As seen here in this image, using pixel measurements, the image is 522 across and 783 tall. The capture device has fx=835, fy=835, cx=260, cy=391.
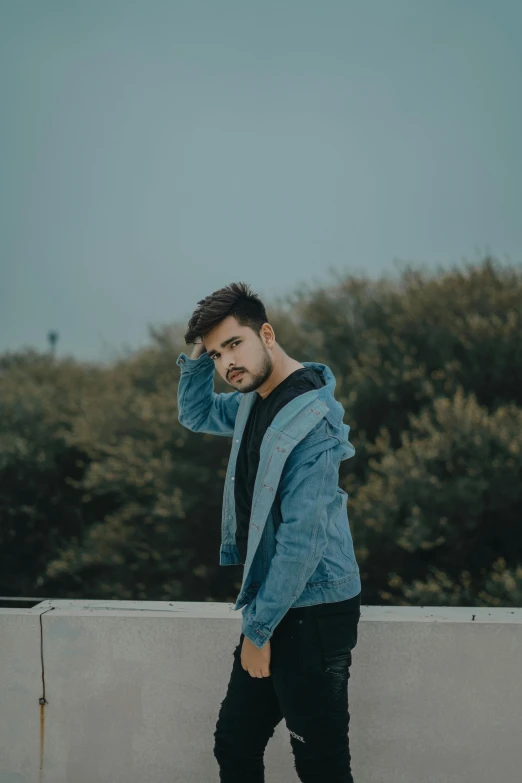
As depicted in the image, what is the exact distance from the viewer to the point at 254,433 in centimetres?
202

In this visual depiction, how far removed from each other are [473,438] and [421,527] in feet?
3.13

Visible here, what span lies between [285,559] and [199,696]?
862 mm

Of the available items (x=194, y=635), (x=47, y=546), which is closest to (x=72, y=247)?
(x=47, y=546)

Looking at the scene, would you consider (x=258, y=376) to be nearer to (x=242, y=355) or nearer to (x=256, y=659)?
(x=242, y=355)

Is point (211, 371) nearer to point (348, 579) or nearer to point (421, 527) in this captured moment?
point (348, 579)

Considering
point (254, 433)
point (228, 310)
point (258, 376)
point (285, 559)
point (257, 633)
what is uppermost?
point (228, 310)

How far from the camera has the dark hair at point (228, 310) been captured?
196 centimetres

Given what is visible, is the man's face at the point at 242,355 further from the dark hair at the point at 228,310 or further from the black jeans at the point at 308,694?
the black jeans at the point at 308,694

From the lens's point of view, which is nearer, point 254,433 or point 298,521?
point 298,521

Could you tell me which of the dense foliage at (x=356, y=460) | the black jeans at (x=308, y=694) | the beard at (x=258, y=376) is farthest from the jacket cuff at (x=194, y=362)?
the dense foliage at (x=356, y=460)

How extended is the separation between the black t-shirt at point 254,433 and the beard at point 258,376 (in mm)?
53

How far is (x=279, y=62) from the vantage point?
24188 millimetres

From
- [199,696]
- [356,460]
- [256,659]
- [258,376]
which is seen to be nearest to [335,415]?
[258,376]

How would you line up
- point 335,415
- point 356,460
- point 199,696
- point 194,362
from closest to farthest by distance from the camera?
1. point 335,415
2. point 194,362
3. point 199,696
4. point 356,460
